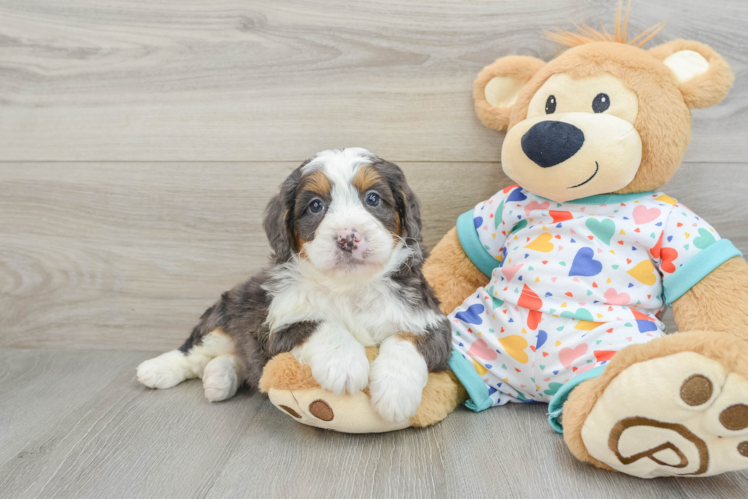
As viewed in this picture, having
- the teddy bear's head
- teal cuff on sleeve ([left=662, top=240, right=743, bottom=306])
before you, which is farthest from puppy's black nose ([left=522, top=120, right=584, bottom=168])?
teal cuff on sleeve ([left=662, top=240, right=743, bottom=306])

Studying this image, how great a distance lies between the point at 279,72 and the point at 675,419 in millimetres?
1779

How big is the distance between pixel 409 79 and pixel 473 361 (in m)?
1.11

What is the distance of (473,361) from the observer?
170 cm

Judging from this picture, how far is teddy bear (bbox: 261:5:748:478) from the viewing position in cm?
147

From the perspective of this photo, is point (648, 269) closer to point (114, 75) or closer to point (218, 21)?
point (218, 21)

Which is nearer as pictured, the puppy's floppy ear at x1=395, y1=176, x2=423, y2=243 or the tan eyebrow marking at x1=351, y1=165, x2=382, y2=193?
the tan eyebrow marking at x1=351, y1=165, x2=382, y2=193

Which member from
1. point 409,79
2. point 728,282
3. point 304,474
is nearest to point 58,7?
point 409,79

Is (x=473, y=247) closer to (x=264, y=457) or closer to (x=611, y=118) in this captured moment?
(x=611, y=118)

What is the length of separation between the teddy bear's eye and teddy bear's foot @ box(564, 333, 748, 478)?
776 mm

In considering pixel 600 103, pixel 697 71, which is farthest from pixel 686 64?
pixel 600 103

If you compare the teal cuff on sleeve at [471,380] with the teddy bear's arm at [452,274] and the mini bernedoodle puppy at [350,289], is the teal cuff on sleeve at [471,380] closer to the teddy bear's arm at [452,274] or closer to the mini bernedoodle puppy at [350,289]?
the mini bernedoodle puppy at [350,289]

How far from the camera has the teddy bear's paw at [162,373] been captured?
196 centimetres

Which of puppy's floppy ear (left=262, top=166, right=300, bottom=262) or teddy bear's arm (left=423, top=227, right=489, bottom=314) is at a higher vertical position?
puppy's floppy ear (left=262, top=166, right=300, bottom=262)

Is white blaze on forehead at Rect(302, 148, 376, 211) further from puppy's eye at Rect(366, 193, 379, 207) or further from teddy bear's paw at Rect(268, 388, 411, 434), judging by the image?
teddy bear's paw at Rect(268, 388, 411, 434)
